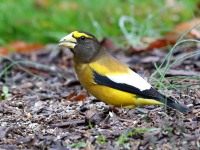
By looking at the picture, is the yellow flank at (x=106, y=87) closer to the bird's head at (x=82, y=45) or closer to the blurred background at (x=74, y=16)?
Answer: the bird's head at (x=82, y=45)

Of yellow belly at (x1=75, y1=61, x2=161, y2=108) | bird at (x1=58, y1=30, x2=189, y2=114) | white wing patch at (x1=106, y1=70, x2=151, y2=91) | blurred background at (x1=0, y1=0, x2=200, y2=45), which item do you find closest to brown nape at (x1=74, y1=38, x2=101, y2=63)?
bird at (x1=58, y1=30, x2=189, y2=114)

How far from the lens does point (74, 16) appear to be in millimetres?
11867

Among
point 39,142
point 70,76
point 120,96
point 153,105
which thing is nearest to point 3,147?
point 39,142

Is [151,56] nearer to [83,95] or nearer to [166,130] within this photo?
[83,95]

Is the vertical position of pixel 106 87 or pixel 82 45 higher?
pixel 82 45

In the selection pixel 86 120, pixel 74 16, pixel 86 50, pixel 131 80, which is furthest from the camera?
pixel 74 16

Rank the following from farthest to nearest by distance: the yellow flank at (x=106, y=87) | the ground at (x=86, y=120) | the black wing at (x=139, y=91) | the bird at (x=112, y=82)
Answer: the yellow flank at (x=106, y=87)
the bird at (x=112, y=82)
the black wing at (x=139, y=91)
the ground at (x=86, y=120)

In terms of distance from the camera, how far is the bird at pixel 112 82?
558cm

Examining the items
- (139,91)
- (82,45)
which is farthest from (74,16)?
(139,91)

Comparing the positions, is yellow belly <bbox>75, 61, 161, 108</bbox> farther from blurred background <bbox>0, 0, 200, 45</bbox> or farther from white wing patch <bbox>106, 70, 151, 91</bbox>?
blurred background <bbox>0, 0, 200, 45</bbox>

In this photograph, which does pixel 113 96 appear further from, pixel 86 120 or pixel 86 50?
pixel 86 50

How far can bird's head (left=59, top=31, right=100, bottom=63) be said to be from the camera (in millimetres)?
6039

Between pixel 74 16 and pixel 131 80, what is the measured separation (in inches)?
249

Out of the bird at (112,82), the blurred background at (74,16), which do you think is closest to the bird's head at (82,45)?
the bird at (112,82)
